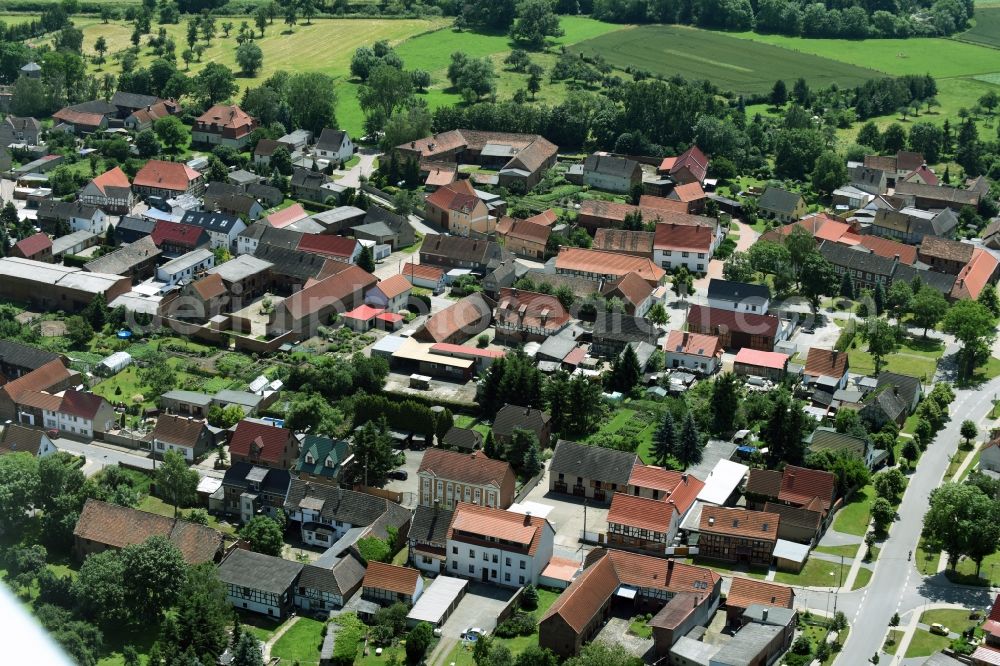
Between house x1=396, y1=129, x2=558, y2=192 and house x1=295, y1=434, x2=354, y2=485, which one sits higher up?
house x1=396, y1=129, x2=558, y2=192

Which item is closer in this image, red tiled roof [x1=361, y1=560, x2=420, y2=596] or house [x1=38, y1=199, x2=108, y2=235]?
red tiled roof [x1=361, y1=560, x2=420, y2=596]

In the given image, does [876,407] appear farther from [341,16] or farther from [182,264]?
[341,16]

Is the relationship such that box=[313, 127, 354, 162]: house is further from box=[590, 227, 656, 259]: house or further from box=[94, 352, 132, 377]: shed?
box=[94, 352, 132, 377]: shed

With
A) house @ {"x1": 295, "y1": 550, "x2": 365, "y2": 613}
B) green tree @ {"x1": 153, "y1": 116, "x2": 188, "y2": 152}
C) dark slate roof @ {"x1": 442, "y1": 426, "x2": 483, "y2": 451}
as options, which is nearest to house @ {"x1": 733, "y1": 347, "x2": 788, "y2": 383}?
dark slate roof @ {"x1": 442, "y1": 426, "x2": 483, "y2": 451}

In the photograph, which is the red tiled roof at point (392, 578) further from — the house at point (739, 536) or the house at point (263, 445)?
the house at point (739, 536)

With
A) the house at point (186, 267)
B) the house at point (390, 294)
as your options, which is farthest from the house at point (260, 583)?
the house at point (186, 267)

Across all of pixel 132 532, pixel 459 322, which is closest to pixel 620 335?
pixel 459 322
